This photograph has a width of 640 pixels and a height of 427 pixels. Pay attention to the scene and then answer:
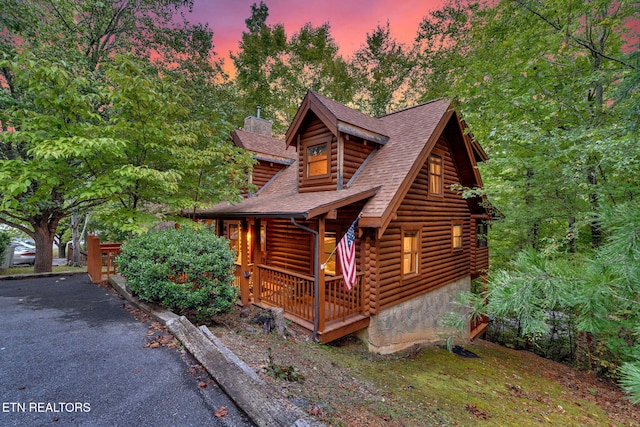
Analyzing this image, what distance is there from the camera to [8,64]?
584 cm

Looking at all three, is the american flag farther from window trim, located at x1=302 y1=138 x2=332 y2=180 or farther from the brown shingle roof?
the brown shingle roof

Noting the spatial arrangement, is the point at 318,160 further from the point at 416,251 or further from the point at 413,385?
the point at 413,385

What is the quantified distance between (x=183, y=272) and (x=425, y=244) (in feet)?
24.5

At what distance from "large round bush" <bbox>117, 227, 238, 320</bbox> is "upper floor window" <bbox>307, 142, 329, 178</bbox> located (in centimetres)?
436

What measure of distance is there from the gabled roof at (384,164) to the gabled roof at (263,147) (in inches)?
54.6

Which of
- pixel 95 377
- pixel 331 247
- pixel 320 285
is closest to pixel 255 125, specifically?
pixel 331 247

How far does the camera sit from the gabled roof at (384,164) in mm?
6895

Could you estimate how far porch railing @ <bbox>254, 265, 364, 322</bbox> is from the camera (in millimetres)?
7039

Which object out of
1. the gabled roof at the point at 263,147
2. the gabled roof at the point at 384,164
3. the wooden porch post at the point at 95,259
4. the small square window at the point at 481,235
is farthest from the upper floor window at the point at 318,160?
the small square window at the point at 481,235

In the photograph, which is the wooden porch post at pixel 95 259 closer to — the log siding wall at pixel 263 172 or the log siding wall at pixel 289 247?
the log siding wall at pixel 289 247

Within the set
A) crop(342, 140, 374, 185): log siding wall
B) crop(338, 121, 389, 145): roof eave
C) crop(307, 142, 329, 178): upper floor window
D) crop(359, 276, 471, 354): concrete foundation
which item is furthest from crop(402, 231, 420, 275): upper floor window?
crop(307, 142, 329, 178): upper floor window

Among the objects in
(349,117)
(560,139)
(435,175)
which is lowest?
(435,175)

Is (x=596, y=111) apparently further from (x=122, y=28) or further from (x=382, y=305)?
(x=122, y=28)

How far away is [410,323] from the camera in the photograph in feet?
29.2
